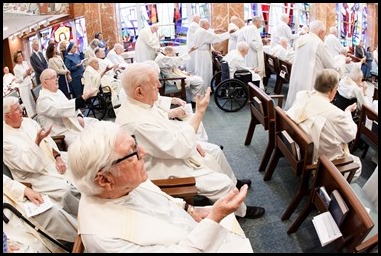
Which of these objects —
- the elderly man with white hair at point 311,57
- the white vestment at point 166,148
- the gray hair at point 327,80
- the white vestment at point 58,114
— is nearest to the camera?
the white vestment at point 166,148

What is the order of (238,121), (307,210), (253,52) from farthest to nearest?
(253,52) < (238,121) < (307,210)

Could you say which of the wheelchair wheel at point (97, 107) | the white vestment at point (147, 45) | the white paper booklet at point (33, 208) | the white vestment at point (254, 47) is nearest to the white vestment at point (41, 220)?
the white paper booklet at point (33, 208)

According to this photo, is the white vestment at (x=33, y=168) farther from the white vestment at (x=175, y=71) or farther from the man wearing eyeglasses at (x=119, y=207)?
the white vestment at (x=175, y=71)

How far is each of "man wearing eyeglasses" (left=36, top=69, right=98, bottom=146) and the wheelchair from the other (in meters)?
2.20

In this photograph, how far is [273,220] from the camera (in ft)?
8.38

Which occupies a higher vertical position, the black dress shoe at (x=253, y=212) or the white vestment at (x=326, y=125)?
the white vestment at (x=326, y=125)

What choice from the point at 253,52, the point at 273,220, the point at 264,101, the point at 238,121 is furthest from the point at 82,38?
the point at 273,220

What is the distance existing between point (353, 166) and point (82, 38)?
23.7 feet

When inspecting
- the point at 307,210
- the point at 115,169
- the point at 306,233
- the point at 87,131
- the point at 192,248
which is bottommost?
the point at 306,233

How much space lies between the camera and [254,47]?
6355 millimetres

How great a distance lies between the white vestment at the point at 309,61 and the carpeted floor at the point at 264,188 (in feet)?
2.62

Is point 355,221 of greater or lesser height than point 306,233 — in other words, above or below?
above

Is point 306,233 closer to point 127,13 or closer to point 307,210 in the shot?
point 307,210

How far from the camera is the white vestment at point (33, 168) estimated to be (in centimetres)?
224
